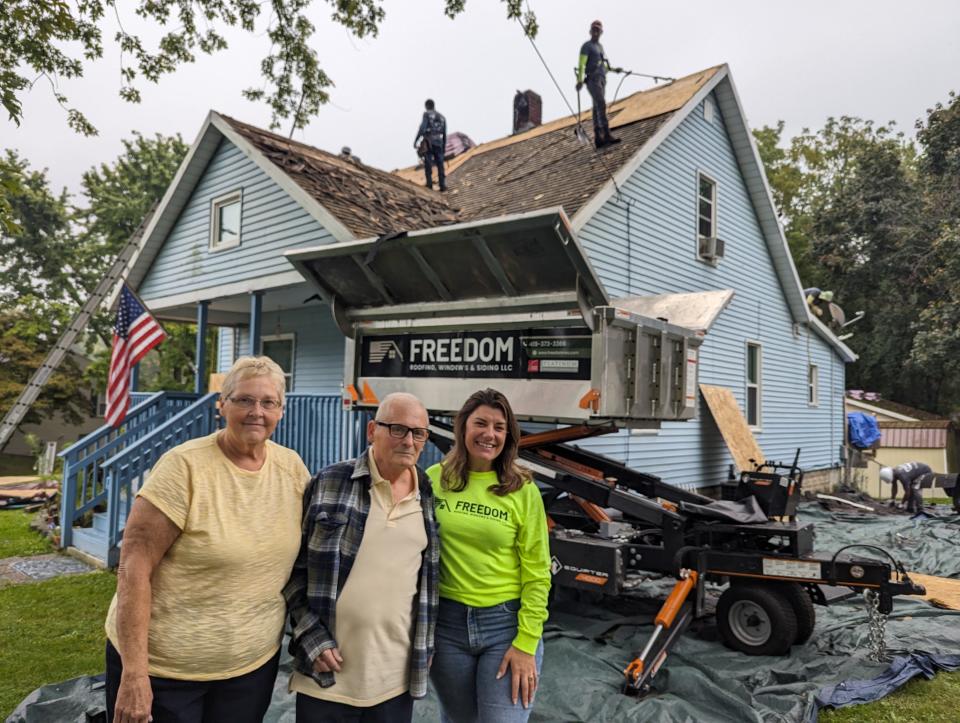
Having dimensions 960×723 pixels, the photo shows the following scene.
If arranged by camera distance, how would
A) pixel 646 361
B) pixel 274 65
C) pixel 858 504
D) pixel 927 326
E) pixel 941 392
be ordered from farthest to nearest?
pixel 941 392 → pixel 927 326 → pixel 858 504 → pixel 274 65 → pixel 646 361

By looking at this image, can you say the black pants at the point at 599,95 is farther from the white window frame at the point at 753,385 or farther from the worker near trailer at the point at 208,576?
the worker near trailer at the point at 208,576

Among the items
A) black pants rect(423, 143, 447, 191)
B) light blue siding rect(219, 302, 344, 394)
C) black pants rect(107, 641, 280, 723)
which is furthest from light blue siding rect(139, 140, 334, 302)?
black pants rect(107, 641, 280, 723)

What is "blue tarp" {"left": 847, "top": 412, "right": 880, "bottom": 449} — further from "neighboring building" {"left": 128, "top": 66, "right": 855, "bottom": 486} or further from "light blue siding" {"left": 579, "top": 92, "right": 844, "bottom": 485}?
"neighboring building" {"left": 128, "top": 66, "right": 855, "bottom": 486}

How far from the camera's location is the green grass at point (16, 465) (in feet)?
89.9

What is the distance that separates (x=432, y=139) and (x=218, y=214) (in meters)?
4.43

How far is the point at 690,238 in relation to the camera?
1357 centimetres

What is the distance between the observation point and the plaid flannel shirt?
2346 mm

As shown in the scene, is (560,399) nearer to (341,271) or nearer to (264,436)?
(341,271)

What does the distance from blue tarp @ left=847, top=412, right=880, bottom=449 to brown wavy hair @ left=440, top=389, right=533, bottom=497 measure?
65.2ft

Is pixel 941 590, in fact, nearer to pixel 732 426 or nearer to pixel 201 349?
pixel 732 426

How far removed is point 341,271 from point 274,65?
4.32 metres

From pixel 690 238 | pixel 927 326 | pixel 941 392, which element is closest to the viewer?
pixel 690 238

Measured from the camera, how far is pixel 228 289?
37.9 ft

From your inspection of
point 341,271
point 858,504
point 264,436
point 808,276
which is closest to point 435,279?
point 341,271
